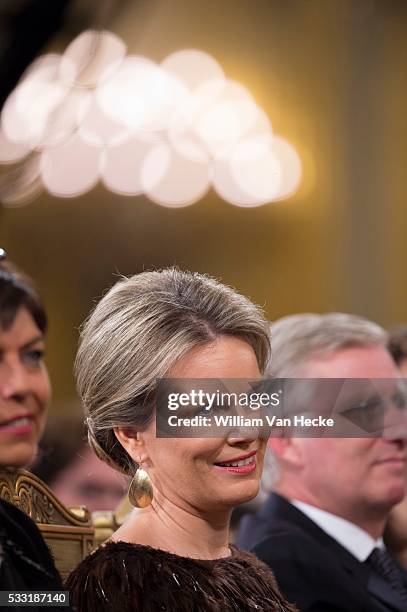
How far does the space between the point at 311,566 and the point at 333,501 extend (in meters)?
0.11

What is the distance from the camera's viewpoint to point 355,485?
153 cm

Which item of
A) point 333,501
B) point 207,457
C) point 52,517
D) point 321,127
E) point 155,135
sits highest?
point 321,127

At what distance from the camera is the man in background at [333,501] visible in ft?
4.86

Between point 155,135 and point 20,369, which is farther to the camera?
point 155,135

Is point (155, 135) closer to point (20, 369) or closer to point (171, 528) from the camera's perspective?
point (20, 369)

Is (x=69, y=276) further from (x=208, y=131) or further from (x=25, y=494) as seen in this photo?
(x=208, y=131)

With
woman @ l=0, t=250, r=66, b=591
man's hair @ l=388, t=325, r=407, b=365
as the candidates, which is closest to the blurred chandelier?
woman @ l=0, t=250, r=66, b=591

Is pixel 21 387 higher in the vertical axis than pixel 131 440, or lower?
lower

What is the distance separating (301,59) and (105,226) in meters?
1.09

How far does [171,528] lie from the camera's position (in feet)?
3.86

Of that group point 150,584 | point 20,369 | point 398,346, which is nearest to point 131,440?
point 150,584

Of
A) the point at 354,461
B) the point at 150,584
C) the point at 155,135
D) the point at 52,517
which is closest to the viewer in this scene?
the point at 150,584

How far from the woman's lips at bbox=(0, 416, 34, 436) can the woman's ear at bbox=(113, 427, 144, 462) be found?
0.40m

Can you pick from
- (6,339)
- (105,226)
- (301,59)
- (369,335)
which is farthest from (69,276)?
(301,59)
